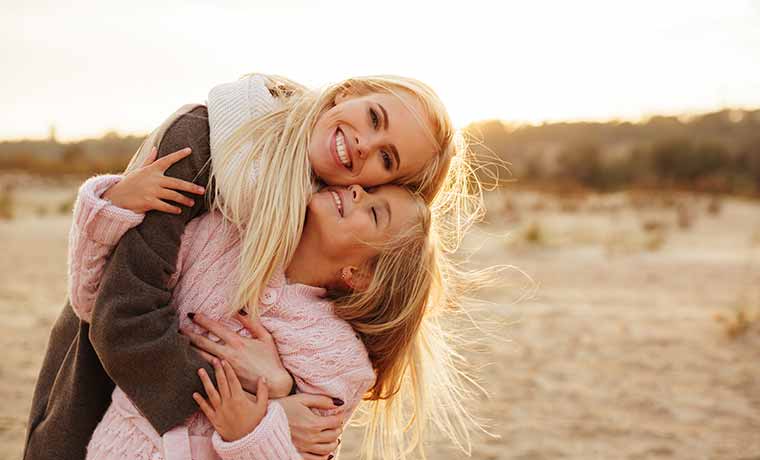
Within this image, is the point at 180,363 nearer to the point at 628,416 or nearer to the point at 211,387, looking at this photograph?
the point at 211,387

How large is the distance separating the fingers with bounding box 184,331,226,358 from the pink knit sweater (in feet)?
0.13

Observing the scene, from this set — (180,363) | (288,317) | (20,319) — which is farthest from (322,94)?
(20,319)

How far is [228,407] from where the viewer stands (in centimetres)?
238

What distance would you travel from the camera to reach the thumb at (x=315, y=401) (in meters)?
2.58

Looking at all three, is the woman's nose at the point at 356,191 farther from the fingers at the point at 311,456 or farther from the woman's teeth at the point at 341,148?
the fingers at the point at 311,456

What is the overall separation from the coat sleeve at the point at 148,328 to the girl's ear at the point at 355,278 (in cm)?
64

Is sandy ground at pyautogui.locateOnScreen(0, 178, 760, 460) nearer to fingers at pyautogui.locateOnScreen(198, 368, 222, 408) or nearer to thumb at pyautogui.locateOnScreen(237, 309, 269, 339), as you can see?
thumb at pyautogui.locateOnScreen(237, 309, 269, 339)

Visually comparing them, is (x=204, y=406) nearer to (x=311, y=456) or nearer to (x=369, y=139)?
(x=311, y=456)

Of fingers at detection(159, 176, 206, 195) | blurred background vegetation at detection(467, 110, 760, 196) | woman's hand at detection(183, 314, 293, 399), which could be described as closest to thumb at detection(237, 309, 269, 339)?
woman's hand at detection(183, 314, 293, 399)

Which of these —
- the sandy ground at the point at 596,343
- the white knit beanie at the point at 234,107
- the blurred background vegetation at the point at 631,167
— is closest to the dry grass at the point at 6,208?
the sandy ground at the point at 596,343

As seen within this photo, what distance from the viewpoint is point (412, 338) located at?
9.73 feet

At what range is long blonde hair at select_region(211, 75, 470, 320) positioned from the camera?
2.47 metres

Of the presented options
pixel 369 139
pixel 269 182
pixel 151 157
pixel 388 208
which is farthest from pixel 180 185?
pixel 388 208

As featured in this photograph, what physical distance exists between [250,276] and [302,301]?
10.9 inches
